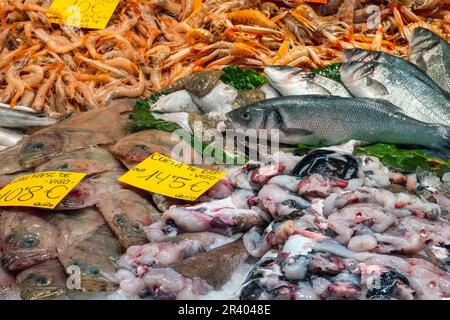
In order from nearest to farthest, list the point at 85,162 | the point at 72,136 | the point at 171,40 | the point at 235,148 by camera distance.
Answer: the point at 85,162 < the point at 72,136 < the point at 235,148 < the point at 171,40

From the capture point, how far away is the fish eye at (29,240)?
92.4 inches

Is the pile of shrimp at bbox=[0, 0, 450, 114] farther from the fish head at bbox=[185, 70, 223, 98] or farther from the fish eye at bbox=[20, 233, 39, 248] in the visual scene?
the fish eye at bbox=[20, 233, 39, 248]

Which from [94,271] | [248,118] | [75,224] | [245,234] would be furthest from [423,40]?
[94,271]

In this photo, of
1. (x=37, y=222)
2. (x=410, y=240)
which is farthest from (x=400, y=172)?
(x=37, y=222)

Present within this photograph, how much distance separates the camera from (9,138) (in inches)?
138

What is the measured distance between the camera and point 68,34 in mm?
4621

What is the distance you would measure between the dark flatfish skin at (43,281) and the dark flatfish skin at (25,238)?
4cm

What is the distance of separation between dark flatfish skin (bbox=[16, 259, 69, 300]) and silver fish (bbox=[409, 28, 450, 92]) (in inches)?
106

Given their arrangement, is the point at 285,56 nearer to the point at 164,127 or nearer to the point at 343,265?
the point at 164,127

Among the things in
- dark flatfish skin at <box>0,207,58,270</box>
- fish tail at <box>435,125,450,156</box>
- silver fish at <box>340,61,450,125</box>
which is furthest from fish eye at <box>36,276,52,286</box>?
silver fish at <box>340,61,450,125</box>

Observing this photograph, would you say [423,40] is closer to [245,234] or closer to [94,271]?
[245,234]

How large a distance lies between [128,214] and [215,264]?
1.60 ft

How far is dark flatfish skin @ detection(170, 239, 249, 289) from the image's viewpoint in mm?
2160

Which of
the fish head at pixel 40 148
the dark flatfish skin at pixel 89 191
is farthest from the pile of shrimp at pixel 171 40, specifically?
the dark flatfish skin at pixel 89 191
